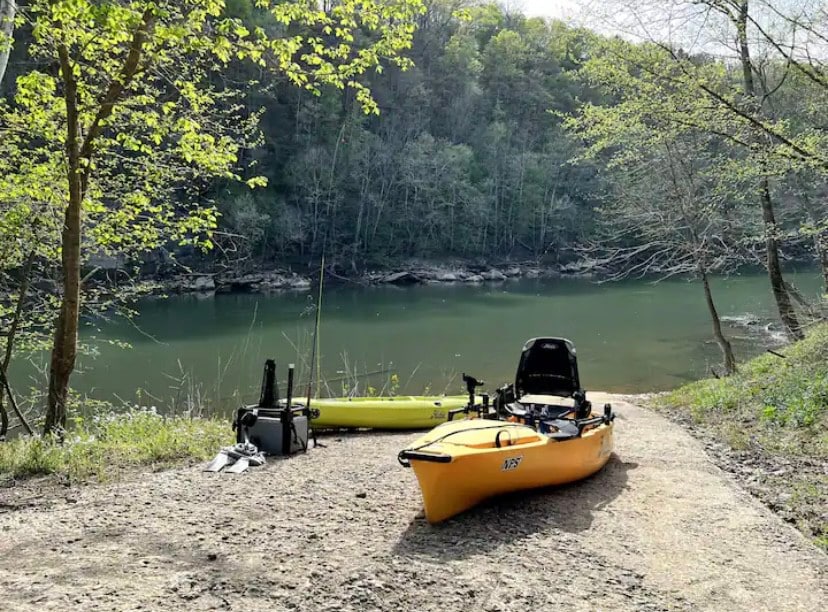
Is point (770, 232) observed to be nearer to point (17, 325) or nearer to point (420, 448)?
point (420, 448)

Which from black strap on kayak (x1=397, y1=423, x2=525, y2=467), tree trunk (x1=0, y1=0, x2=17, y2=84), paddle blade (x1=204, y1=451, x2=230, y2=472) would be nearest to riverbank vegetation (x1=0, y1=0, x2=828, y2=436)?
tree trunk (x1=0, y1=0, x2=17, y2=84)

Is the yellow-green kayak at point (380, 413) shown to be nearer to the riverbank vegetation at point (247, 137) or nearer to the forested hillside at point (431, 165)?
the riverbank vegetation at point (247, 137)

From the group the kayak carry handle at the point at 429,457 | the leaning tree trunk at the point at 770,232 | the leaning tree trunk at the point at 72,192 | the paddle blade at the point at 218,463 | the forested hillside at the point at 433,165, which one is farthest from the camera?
the forested hillside at the point at 433,165

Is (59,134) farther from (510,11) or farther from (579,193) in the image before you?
(510,11)

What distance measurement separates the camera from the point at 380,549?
374 centimetres

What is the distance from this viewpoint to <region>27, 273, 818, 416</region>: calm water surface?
14.6 meters

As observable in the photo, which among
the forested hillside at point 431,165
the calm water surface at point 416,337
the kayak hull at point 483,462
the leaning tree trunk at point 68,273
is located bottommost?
the calm water surface at point 416,337

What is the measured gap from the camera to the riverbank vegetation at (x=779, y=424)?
16.7 ft

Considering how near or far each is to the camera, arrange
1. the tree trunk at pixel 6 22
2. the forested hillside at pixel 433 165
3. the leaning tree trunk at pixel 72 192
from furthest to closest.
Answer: the forested hillside at pixel 433 165 → the leaning tree trunk at pixel 72 192 → the tree trunk at pixel 6 22

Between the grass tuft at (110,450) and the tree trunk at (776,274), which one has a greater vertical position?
the tree trunk at (776,274)

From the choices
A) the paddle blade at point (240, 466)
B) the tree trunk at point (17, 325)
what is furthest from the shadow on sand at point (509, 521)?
the tree trunk at point (17, 325)

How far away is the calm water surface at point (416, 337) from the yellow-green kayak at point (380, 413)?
3410 mm

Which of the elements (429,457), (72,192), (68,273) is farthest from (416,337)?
(429,457)

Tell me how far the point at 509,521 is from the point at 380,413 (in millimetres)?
4245
